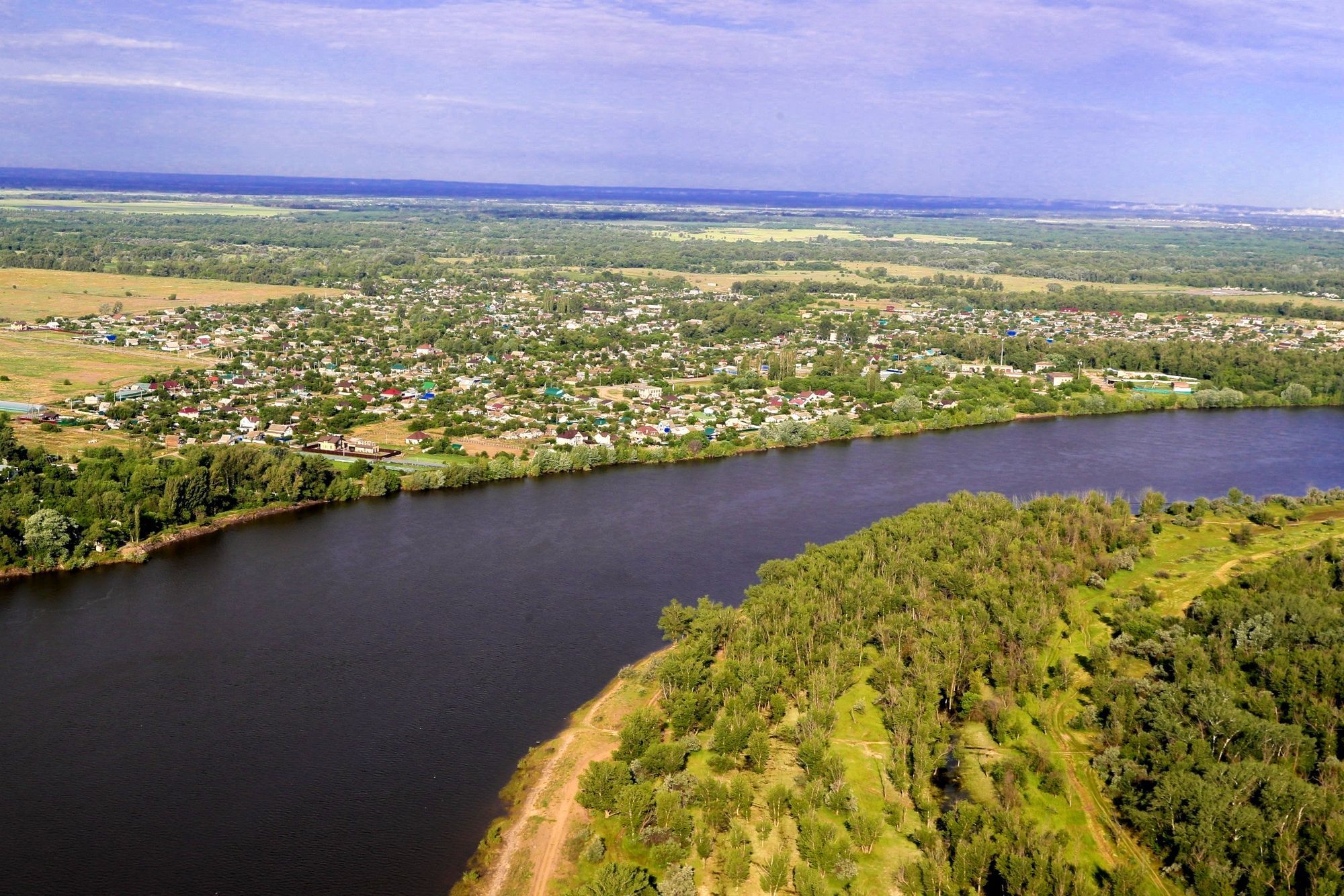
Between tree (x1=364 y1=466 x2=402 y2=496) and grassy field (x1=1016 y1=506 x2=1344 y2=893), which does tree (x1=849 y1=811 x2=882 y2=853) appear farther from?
tree (x1=364 y1=466 x2=402 y2=496)

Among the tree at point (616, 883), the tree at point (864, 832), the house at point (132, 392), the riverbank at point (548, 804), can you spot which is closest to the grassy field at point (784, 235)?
the house at point (132, 392)

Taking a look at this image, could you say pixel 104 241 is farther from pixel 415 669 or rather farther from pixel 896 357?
pixel 415 669

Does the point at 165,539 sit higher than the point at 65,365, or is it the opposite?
the point at 65,365

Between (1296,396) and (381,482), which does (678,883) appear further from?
(1296,396)

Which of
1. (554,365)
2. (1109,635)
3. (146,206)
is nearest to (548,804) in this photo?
(1109,635)

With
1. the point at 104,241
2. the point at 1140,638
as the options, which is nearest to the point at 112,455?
the point at 1140,638

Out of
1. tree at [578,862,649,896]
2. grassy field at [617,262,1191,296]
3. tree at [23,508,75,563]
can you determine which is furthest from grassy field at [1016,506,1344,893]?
grassy field at [617,262,1191,296]
